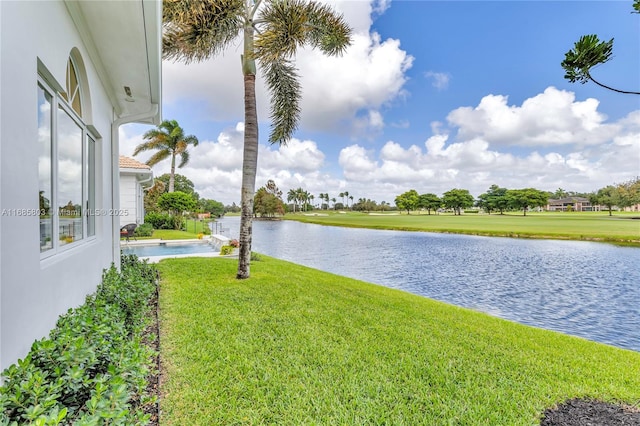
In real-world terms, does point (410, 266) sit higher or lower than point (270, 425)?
lower

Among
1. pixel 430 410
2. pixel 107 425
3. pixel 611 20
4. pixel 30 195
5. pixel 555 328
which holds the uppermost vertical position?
pixel 611 20

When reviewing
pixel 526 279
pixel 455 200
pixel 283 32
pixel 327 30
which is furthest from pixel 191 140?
pixel 455 200

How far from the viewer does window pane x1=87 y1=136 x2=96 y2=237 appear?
166 inches

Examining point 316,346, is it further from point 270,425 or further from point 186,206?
point 186,206

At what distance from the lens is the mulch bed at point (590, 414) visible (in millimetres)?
2408

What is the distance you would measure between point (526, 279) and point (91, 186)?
13.5 metres

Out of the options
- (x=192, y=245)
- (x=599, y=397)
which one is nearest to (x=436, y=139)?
(x=192, y=245)

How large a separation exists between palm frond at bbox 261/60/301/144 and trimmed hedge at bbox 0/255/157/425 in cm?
688

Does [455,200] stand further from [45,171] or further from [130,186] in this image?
[45,171]

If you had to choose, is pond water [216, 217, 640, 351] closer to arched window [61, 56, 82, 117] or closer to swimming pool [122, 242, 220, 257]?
swimming pool [122, 242, 220, 257]

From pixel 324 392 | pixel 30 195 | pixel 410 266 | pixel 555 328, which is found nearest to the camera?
pixel 30 195

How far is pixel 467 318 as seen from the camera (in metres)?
5.61

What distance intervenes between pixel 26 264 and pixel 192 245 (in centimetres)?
1354

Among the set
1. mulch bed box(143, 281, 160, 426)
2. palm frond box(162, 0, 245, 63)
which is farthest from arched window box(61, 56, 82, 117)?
palm frond box(162, 0, 245, 63)
